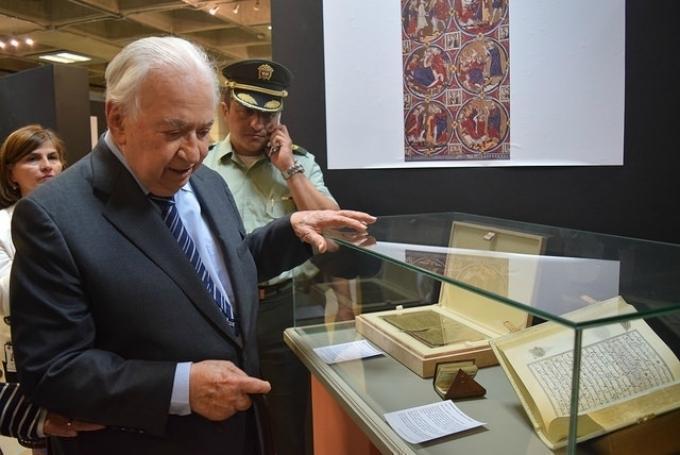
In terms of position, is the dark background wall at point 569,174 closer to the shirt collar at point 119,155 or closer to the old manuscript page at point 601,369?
the old manuscript page at point 601,369

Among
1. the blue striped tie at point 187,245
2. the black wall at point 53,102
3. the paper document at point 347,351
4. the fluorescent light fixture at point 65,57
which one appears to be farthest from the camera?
the fluorescent light fixture at point 65,57

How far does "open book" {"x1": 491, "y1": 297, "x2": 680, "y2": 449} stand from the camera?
93 centimetres

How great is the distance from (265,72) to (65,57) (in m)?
7.08

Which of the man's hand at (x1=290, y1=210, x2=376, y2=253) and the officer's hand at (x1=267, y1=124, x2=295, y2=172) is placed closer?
the man's hand at (x1=290, y1=210, x2=376, y2=253)

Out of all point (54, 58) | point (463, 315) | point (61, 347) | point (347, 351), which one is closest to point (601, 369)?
point (463, 315)

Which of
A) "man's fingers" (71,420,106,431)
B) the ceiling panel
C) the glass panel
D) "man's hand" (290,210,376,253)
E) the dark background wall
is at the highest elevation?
the ceiling panel

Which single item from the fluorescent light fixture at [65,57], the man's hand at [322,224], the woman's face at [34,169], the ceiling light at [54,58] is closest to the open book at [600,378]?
the man's hand at [322,224]

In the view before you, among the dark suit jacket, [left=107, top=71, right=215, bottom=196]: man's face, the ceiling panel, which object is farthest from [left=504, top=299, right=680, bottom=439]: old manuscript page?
the ceiling panel

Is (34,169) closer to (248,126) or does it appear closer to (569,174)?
(248,126)

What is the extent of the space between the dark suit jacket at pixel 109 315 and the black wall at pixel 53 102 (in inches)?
121

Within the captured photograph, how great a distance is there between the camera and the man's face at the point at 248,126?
2209mm

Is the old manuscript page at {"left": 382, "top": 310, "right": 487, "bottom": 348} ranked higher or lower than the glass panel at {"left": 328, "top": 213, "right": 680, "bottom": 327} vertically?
lower

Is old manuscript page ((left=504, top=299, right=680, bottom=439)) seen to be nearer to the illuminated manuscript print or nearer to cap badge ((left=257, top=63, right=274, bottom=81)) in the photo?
the illuminated manuscript print

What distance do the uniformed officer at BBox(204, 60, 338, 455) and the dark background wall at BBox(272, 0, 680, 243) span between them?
0.93 feet
